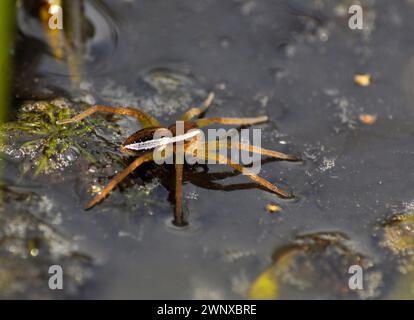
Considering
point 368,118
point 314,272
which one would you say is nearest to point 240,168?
point 314,272

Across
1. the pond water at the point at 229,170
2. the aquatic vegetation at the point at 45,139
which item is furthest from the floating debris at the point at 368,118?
the aquatic vegetation at the point at 45,139

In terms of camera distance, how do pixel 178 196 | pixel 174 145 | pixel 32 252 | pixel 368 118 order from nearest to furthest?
pixel 32 252 → pixel 178 196 → pixel 174 145 → pixel 368 118

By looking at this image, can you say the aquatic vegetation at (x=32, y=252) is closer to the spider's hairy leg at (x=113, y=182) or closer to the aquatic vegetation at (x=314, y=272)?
the spider's hairy leg at (x=113, y=182)

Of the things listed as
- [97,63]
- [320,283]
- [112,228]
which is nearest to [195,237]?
[112,228]

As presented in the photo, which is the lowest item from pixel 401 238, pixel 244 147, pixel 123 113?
pixel 401 238

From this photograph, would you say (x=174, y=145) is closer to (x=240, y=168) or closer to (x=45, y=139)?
(x=240, y=168)
